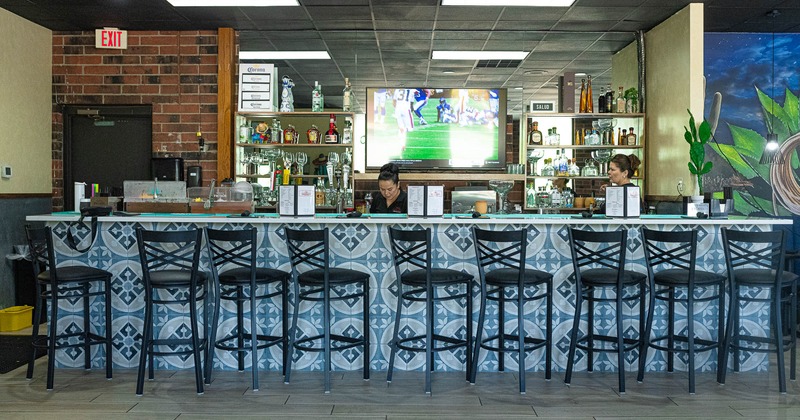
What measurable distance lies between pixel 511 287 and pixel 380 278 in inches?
35.2

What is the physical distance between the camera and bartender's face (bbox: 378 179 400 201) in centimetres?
633

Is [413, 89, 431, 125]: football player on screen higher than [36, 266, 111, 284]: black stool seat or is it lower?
higher

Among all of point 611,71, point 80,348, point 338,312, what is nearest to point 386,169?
point 338,312

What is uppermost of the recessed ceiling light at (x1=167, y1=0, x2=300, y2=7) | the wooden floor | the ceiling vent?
the recessed ceiling light at (x1=167, y1=0, x2=300, y2=7)

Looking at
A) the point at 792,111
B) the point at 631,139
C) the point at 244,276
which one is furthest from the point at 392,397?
the point at 792,111

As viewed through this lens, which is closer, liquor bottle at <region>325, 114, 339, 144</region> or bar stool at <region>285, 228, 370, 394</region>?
bar stool at <region>285, 228, 370, 394</region>

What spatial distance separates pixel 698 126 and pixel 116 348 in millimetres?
5283

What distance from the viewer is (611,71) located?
913 cm

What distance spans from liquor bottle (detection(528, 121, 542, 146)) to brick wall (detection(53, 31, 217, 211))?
3363mm

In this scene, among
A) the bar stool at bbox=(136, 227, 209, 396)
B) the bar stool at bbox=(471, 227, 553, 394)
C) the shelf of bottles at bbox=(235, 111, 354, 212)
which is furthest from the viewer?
the shelf of bottles at bbox=(235, 111, 354, 212)

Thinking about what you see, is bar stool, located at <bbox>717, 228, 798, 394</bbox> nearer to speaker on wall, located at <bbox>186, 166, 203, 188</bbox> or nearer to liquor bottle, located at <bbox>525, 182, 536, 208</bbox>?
liquor bottle, located at <bbox>525, 182, 536, 208</bbox>

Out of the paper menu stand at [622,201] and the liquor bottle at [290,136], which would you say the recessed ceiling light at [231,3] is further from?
the paper menu stand at [622,201]

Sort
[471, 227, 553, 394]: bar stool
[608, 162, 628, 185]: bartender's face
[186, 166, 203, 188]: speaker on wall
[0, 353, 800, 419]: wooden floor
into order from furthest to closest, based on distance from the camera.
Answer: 1. [186, 166, 203, 188]: speaker on wall
2. [608, 162, 628, 185]: bartender's face
3. [471, 227, 553, 394]: bar stool
4. [0, 353, 800, 419]: wooden floor

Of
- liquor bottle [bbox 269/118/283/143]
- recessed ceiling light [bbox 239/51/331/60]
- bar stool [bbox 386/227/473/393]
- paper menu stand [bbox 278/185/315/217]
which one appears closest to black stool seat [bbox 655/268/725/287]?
bar stool [bbox 386/227/473/393]
